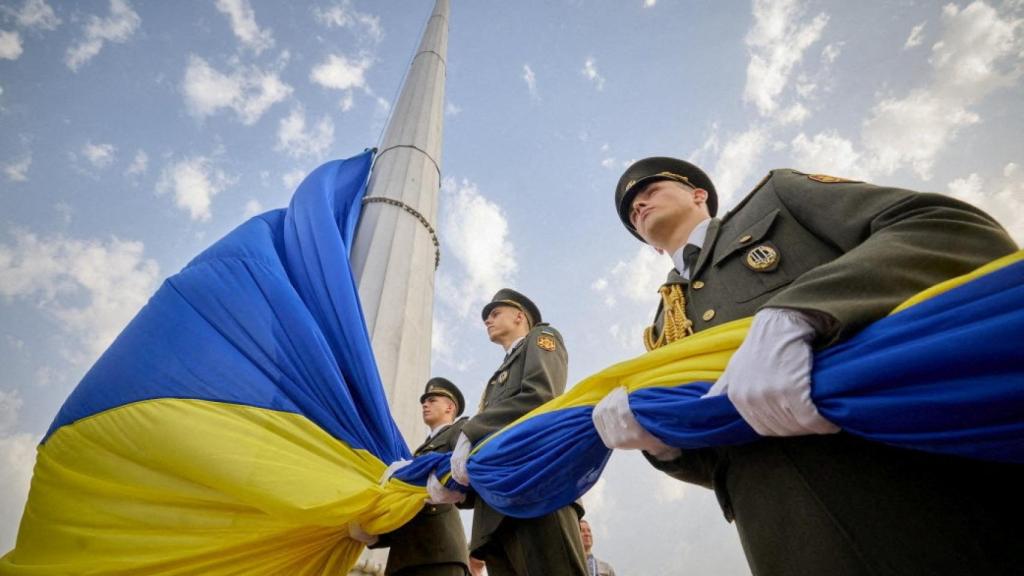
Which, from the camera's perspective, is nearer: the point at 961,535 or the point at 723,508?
the point at 961,535

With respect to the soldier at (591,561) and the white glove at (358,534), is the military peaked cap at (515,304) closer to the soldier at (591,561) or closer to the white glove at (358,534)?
the white glove at (358,534)

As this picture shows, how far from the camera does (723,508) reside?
1.35 meters

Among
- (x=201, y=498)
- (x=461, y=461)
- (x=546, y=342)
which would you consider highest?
(x=546, y=342)

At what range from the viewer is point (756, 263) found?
1.28m

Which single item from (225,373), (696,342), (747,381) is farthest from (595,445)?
(225,373)

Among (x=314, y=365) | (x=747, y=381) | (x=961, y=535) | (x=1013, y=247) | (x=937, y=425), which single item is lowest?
(x=961, y=535)

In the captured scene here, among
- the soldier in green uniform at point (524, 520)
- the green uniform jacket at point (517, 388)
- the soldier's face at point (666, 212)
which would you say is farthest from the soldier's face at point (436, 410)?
the soldier's face at point (666, 212)

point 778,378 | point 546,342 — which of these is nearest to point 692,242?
point 778,378

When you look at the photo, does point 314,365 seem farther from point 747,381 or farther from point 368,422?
point 747,381

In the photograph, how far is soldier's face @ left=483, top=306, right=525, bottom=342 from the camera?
2934 millimetres

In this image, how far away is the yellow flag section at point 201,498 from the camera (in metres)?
1.96

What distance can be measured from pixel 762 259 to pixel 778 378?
490mm

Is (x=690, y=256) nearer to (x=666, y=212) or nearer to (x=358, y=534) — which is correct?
(x=666, y=212)

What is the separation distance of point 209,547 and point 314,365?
34.9 inches
